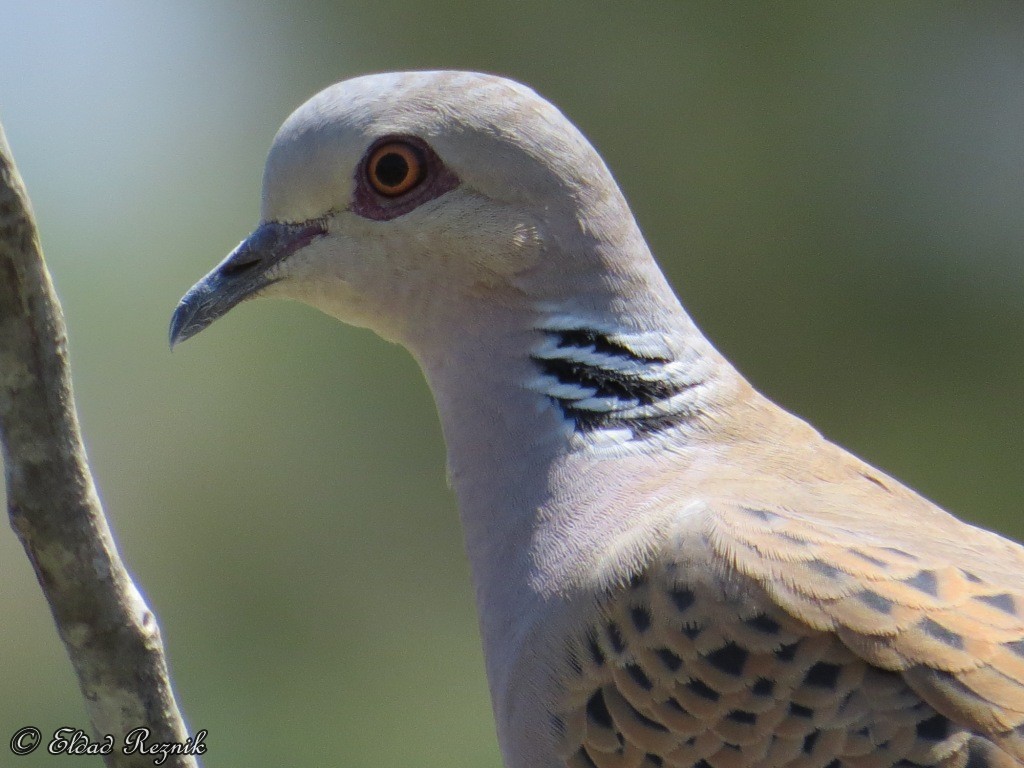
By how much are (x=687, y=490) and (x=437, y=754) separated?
17.3 ft

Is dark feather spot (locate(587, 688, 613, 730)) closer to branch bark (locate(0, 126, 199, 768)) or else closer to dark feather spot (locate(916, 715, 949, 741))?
dark feather spot (locate(916, 715, 949, 741))

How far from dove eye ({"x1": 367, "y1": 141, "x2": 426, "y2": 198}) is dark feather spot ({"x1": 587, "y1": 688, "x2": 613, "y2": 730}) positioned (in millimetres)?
958

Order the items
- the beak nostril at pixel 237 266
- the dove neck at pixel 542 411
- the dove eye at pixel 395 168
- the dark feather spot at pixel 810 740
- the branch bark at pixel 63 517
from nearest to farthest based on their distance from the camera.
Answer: the branch bark at pixel 63 517 → the dark feather spot at pixel 810 740 → the dove neck at pixel 542 411 → the dove eye at pixel 395 168 → the beak nostril at pixel 237 266

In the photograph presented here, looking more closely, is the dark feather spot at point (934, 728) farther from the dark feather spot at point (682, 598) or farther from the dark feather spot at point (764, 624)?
the dark feather spot at point (682, 598)

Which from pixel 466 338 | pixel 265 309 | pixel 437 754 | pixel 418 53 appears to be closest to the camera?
pixel 466 338

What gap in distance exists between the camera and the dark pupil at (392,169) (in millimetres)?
2277

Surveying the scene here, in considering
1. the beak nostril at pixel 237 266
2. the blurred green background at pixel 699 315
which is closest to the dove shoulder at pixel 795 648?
the beak nostril at pixel 237 266

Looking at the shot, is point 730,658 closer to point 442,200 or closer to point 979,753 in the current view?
point 979,753

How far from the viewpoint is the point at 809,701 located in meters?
1.87

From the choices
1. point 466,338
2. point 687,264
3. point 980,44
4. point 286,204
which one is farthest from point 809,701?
point 980,44

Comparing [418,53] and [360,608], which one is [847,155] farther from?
[360,608]

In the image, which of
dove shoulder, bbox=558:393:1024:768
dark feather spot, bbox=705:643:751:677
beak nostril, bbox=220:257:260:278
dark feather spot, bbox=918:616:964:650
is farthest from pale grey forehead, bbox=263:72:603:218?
dark feather spot, bbox=918:616:964:650

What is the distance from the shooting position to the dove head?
2.26 m

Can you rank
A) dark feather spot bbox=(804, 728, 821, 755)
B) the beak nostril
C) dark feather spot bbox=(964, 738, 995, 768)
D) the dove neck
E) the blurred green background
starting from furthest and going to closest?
the blurred green background, the beak nostril, the dove neck, dark feather spot bbox=(804, 728, 821, 755), dark feather spot bbox=(964, 738, 995, 768)
